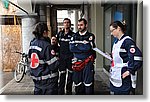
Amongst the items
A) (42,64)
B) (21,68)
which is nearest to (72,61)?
(42,64)

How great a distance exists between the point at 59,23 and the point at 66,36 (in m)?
0.16

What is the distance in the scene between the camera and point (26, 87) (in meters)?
3.08

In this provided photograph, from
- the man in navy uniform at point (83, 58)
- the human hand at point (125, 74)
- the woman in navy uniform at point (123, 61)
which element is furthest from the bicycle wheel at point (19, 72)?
the human hand at point (125, 74)

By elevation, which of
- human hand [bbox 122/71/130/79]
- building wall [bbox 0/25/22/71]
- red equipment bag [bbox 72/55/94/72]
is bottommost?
human hand [bbox 122/71/130/79]

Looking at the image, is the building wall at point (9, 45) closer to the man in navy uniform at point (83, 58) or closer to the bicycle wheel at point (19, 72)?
the bicycle wheel at point (19, 72)

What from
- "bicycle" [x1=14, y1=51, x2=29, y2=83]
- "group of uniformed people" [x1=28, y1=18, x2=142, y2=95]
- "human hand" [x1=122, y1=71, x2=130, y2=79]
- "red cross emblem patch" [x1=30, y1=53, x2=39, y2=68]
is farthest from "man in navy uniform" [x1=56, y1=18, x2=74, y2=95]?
"human hand" [x1=122, y1=71, x2=130, y2=79]

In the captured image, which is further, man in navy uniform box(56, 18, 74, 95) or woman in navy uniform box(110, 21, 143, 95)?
man in navy uniform box(56, 18, 74, 95)

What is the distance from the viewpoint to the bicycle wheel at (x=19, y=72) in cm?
302

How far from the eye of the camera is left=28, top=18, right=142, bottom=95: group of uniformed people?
2.92 m

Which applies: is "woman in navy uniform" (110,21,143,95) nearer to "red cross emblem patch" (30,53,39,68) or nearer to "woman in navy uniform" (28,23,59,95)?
"woman in navy uniform" (28,23,59,95)

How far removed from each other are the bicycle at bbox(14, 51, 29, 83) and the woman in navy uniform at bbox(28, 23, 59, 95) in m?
0.05

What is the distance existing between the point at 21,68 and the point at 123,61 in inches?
38.3

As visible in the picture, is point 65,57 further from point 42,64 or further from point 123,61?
point 123,61

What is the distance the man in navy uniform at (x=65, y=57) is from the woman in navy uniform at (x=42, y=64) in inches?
2.3
